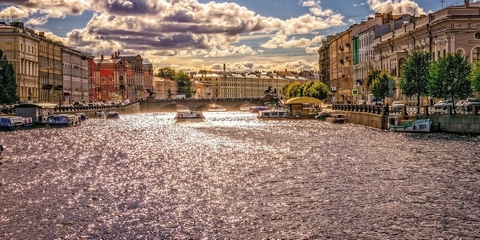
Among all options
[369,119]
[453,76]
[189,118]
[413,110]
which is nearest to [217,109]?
[189,118]

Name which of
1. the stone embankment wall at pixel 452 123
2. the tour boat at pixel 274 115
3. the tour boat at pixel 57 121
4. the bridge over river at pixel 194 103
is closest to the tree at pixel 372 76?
the tour boat at pixel 274 115

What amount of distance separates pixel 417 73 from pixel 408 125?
9.50 metres

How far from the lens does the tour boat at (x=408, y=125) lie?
48.8 m

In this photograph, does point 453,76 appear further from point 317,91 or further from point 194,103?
point 194,103

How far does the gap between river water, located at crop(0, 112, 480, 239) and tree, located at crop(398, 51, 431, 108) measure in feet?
53.8

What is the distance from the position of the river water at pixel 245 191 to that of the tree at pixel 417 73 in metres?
16.4

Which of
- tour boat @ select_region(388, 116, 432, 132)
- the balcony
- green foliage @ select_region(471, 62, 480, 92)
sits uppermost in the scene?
the balcony

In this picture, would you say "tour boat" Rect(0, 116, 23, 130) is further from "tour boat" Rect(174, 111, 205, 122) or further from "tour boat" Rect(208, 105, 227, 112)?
"tour boat" Rect(208, 105, 227, 112)

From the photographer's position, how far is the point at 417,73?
Result: 58.1 m

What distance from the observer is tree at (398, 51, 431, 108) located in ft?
190

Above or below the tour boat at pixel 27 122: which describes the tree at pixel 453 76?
above

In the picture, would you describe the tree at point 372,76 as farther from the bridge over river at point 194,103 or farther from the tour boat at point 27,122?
the bridge over river at point 194,103

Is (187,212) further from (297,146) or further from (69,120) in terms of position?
(69,120)

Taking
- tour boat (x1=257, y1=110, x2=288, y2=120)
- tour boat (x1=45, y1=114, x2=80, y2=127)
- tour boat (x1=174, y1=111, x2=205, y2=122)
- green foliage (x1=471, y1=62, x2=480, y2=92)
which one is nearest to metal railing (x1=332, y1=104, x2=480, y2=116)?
green foliage (x1=471, y1=62, x2=480, y2=92)
